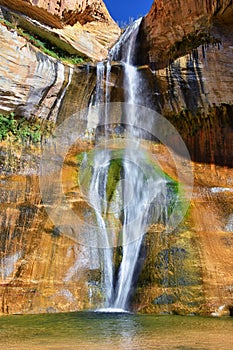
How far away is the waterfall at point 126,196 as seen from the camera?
1020 centimetres

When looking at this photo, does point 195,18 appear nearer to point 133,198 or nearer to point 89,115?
point 89,115

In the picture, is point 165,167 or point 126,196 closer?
point 126,196

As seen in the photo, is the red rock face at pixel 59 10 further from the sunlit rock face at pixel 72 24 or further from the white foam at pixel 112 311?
the white foam at pixel 112 311

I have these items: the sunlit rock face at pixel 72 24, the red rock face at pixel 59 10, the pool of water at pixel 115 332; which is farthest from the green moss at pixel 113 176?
the red rock face at pixel 59 10

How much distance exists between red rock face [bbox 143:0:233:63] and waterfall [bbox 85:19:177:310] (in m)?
1.04

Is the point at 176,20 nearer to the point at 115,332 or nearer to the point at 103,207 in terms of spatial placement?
the point at 103,207

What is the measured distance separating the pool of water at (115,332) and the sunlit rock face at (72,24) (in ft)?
34.5

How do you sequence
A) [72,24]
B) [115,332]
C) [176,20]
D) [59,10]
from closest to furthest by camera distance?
[115,332]
[176,20]
[59,10]
[72,24]

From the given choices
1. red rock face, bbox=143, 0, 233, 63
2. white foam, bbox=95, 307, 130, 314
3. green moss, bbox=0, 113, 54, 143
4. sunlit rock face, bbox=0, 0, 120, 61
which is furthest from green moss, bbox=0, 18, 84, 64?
white foam, bbox=95, 307, 130, 314

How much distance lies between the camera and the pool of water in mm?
5059

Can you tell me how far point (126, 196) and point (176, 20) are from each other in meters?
6.87

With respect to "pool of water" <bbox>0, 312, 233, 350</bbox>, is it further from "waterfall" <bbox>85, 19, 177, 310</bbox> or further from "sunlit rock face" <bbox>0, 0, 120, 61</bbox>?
"sunlit rock face" <bbox>0, 0, 120, 61</bbox>

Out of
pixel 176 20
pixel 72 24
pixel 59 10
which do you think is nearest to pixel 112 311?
pixel 176 20

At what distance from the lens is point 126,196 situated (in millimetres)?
12203
